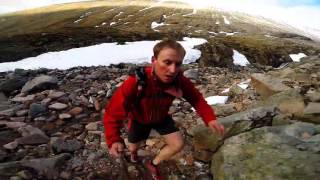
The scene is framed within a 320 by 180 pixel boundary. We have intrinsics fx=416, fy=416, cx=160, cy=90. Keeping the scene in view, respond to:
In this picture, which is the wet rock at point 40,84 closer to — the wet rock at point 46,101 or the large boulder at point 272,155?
the wet rock at point 46,101

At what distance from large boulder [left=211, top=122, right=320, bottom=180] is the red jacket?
106 centimetres

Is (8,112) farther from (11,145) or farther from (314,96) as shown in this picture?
(314,96)

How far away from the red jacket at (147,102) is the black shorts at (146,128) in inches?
7.2

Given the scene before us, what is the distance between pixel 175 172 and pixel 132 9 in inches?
7230

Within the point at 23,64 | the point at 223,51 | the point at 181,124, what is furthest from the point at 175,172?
the point at 223,51

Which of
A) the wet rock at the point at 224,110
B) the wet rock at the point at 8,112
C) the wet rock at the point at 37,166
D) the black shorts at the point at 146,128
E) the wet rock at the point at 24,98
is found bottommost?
the wet rock at the point at 24,98

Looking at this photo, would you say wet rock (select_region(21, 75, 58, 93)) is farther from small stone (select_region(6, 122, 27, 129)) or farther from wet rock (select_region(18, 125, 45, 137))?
wet rock (select_region(18, 125, 45, 137))

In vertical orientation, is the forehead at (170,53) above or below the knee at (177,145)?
above

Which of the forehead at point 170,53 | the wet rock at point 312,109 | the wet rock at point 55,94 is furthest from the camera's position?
the wet rock at point 55,94

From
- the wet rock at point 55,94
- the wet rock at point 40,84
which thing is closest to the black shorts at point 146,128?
the wet rock at point 55,94

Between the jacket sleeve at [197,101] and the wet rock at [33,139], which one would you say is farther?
the wet rock at [33,139]

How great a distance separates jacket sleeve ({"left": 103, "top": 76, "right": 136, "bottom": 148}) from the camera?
246 inches

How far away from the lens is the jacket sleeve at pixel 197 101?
22.3 ft

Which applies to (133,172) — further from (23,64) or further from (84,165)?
(23,64)
